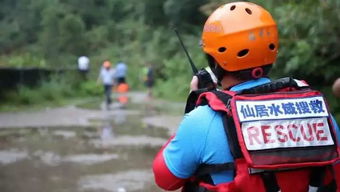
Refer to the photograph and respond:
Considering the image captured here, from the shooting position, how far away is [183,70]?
24.2 metres

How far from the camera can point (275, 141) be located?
2404 millimetres

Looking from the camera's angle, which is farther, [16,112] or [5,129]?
[16,112]

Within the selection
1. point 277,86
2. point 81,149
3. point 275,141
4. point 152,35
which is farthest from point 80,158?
point 152,35

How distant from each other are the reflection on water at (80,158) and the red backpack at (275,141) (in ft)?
16.2

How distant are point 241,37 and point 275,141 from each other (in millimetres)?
457

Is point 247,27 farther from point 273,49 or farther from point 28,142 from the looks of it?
point 28,142

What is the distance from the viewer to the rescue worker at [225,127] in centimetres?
242

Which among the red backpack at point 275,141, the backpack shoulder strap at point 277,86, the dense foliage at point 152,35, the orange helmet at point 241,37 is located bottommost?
the dense foliage at point 152,35

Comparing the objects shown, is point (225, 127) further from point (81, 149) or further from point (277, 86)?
point (81, 149)

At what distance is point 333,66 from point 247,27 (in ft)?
24.4

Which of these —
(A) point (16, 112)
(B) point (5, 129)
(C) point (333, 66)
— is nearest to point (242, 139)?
(C) point (333, 66)

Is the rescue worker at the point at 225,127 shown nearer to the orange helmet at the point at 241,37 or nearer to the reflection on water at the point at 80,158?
the orange helmet at the point at 241,37

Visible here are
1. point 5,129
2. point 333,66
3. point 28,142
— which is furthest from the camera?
point 5,129

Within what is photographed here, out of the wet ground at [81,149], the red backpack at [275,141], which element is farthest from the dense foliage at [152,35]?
the red backpack at [275,141]
